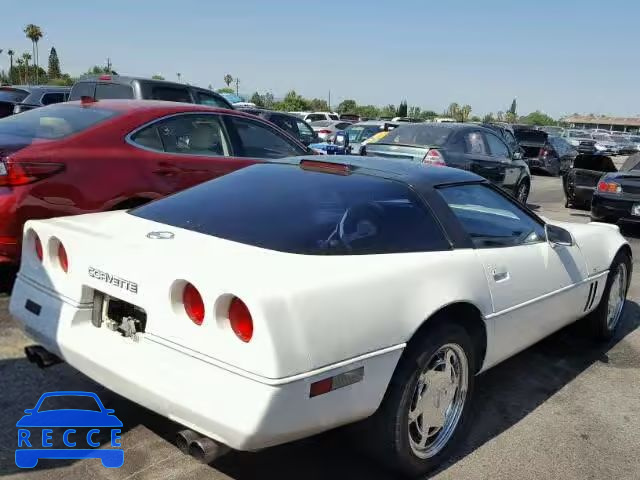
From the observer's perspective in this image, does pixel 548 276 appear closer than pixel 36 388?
No

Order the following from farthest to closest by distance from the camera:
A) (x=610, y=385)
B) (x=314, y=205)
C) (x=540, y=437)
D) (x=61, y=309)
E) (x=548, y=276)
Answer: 1. (x=610, y=385)
2. (x=548, y=276)
3. (x=540, y=437)
4. (x=314, y=205)
5. (x=61, y=309)

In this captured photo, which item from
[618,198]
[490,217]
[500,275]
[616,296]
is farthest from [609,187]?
[500,275]

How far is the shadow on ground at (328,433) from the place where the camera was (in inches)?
115

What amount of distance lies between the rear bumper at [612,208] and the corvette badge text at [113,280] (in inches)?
353

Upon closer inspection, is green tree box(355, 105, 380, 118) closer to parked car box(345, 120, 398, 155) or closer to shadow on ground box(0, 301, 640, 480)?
parked car box(345, 120, 398, 155)

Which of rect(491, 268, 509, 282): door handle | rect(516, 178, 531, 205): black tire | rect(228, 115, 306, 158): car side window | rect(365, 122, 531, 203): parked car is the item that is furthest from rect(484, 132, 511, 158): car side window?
rect(491, 268, 509, 282): door handle

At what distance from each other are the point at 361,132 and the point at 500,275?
45.9ft

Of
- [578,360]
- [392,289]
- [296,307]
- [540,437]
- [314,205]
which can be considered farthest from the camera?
[578,360]

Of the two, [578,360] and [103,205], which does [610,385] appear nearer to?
[578,360]

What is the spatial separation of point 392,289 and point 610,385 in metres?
2.31

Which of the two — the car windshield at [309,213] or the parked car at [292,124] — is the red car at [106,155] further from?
the parked car at [292,124]

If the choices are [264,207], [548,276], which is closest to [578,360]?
[548,276]

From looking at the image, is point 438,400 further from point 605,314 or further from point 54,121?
point 54,121

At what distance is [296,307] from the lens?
231 cm
